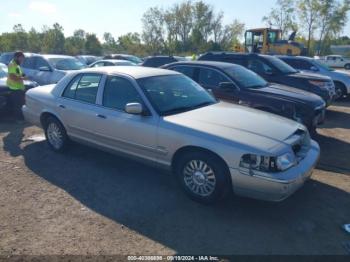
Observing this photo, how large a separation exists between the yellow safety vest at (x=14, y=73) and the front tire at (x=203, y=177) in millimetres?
5699

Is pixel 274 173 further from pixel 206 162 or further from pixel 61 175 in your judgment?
pixel 61 175

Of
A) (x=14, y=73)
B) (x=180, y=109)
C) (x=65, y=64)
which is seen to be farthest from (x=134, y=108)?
(x=65, y=64)

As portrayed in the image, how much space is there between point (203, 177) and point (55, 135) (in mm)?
3202

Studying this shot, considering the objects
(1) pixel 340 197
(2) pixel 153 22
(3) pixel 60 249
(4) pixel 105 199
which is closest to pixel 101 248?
(3) pixel 60 249

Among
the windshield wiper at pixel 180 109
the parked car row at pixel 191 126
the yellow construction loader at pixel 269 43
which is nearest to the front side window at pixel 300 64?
the parked car row at pixel 191 126

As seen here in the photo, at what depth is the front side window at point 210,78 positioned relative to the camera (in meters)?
7.38

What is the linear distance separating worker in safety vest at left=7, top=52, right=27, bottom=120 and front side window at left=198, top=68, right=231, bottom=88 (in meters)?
4.28

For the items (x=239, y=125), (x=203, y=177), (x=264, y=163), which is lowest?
(x=203, y=177)

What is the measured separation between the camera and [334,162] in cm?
588

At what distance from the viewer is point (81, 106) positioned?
5.39 metres

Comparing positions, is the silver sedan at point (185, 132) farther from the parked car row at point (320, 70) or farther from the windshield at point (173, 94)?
the parked car row at point (320, 70)

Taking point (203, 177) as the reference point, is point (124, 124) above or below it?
above

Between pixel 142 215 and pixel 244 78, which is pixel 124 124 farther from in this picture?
pixel 244 78

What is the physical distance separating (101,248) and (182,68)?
537cm
